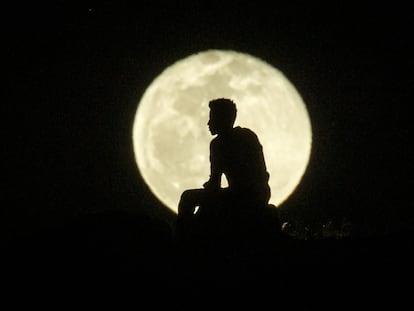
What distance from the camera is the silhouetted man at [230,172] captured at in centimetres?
966

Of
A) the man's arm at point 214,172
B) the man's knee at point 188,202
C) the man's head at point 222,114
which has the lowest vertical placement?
the man's knee at point 188,202

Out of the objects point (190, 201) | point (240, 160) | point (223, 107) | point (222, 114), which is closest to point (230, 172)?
point (240, 160)

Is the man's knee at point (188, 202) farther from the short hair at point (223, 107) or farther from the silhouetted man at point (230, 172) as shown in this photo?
the short hair at point (223, 107)

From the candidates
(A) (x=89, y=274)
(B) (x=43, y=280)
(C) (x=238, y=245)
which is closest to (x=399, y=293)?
(C) (x=238, y=245)

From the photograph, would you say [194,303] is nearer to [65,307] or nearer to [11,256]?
[65,307]

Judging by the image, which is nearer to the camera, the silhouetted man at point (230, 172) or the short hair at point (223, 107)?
the silhouetted man at point (230, 172)

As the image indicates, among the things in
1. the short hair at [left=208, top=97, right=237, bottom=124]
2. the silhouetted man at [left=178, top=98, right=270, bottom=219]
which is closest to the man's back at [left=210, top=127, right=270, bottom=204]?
the silhouetted man at [left=178, top=98, right=270, bottom=219]

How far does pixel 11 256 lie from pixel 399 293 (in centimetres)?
473

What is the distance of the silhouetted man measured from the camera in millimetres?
9656

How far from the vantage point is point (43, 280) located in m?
8.18

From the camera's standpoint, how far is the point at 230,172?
32.5ft

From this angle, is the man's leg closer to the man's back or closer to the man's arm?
the man's arm

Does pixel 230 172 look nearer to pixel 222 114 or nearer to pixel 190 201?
pixel 190 201

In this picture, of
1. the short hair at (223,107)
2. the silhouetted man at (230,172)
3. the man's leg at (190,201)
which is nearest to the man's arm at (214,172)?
the silhouetted man at (230,172)
